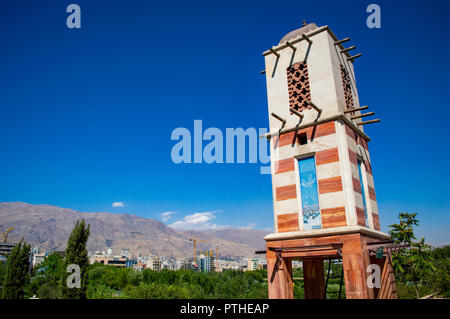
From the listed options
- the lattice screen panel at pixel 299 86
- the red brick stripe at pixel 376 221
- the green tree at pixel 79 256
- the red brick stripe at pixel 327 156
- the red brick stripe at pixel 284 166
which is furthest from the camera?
the green tree at pixel 79 256

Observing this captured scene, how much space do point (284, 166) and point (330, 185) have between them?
1823mm

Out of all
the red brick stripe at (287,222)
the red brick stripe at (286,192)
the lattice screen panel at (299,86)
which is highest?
the lattice screen panel at (299,86)

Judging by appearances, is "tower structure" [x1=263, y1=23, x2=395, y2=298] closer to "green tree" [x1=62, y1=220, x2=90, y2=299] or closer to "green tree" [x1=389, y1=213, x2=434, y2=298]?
"green tree" [x1=389, y1=213, x2=434, y2=298]

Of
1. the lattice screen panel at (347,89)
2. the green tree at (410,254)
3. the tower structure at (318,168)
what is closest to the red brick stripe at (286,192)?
the tower structure at (318,168)

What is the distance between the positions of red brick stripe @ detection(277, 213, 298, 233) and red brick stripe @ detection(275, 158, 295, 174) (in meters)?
1.63

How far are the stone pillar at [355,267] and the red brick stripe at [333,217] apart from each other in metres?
0.56

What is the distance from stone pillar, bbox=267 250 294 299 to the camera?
9938 mm

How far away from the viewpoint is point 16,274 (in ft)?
104

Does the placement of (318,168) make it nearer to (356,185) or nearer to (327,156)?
(327,156)

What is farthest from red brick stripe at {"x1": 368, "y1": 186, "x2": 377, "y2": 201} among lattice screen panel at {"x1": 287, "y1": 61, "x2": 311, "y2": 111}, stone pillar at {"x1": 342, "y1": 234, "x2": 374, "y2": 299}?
lattice screen panel at {"x1": 287, "y1": 61, "x2": 311, "y2": 111}

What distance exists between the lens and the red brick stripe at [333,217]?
31.6 feet

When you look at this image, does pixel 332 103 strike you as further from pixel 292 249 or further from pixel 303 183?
pixel 292 249

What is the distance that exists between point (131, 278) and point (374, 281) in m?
76.8

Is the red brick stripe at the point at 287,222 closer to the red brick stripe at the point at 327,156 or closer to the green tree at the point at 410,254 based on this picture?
the red brick stripe at the point at 327,156
